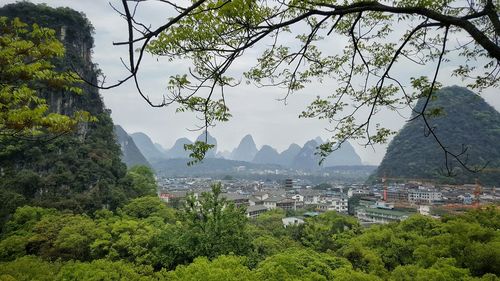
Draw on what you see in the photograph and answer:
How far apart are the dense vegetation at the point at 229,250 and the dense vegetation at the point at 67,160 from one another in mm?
5632

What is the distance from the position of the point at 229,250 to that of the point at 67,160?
20.3 metres

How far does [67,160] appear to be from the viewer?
26.5 m

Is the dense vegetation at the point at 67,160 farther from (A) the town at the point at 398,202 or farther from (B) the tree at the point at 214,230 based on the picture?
(A) the town at the point at 398,202

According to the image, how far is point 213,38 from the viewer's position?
8.25 ft

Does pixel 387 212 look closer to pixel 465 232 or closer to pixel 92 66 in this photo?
pixel 465 232

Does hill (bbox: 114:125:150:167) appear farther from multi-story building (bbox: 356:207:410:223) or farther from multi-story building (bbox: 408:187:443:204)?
multi-story building (bbox: 356:207:410:223)

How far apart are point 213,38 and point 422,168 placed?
57883 millimetres

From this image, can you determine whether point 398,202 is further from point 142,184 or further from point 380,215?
point 142,184

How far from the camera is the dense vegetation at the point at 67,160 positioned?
73.6 feet

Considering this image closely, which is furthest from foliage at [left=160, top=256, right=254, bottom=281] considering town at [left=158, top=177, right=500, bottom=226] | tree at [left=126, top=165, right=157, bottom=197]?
tree at [left=126, top=165, right=157, bottom=197]

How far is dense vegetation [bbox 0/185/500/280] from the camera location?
8008 millimetres

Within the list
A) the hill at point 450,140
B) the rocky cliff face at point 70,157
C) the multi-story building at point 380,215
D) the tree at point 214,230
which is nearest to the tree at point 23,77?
the tree at point 214,230

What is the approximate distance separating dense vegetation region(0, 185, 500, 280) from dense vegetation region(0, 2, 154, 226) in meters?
5.63

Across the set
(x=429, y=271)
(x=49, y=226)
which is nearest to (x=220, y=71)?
(x=429, y=271)
